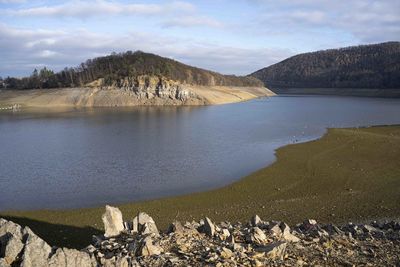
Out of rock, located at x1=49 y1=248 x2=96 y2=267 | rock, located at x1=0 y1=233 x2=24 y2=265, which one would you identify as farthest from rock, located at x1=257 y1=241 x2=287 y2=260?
rock, located at x1=0 y1=233 x2=24 y2=265

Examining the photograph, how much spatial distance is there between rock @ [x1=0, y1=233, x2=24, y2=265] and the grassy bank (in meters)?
5.43

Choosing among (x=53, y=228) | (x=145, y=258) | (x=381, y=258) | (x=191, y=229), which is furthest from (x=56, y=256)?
(x=53, y=228)

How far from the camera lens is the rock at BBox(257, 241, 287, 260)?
384 inches

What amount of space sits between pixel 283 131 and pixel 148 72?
72.0 m

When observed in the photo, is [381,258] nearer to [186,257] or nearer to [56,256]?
[186,257]

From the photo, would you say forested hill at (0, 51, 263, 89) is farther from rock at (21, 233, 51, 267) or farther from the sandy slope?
rock at (21, 233, 51, 267)

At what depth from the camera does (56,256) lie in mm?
8859

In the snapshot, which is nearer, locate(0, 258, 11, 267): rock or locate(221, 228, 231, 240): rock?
locate(0, 258, 11, 267): rock

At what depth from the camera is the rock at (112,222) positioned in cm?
1146

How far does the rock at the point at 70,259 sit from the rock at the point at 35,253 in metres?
0.16

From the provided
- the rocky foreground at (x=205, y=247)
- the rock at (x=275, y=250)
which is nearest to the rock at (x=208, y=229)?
the rocky foreground at (x=205, y=247)

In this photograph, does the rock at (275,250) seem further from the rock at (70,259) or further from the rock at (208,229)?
the rock at (70,259)

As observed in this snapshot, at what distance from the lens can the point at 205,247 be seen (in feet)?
33.0

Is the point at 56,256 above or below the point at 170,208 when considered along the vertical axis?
above
